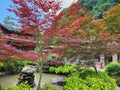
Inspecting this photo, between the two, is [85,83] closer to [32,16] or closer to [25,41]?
[25,41]

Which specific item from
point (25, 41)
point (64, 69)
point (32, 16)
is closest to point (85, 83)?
point (25, 41)

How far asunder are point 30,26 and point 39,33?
379 mm

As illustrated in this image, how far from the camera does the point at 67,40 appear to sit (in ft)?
23.5

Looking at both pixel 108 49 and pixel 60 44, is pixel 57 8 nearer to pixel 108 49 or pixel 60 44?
pixel 60 44

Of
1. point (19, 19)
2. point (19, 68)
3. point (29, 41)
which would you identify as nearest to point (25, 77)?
point (29, 41)

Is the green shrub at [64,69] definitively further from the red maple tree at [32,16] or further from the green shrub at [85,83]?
the red maple tree at [32,16]

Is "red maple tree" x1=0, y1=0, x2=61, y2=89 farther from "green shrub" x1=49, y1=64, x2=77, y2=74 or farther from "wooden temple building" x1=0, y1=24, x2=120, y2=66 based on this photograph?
"green shrub" x1=49, y1=64, x2=77, y2=74

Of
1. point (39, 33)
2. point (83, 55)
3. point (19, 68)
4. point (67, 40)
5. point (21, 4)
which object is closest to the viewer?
point (21, 4)

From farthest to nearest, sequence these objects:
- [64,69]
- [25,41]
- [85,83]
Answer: [64,69] → [85,83] → [25,41]

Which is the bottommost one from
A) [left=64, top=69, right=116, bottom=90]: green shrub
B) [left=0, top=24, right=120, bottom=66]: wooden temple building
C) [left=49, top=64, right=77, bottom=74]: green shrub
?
[left=49, top=64, right=77, bottom=74]: green shrub

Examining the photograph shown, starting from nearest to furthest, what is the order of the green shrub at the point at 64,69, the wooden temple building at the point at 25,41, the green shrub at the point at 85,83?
the green shrub at the point at 85,83 < the wooden temple building at the point at 25,41 < the green shrub at the point at 64,69

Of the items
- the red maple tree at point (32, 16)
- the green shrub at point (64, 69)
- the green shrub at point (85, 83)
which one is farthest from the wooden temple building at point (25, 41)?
the green shrub at point (64, 69)

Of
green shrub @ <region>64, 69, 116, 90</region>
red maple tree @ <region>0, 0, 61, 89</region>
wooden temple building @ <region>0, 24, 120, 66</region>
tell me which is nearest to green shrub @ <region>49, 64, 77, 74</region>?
wooden temple building @ <region>0, 24, 120, 66</region>

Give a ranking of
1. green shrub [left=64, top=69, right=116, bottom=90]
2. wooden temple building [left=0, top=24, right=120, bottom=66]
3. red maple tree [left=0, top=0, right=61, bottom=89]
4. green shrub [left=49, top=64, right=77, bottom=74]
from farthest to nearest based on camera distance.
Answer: green shrub [left=49, top=64, right=77, bottom=74] → wooden temple building [left=0, top=24, right=120, bottom=66] → green shrub [left=64, top=69, right=116, bottom=90] → red maple tree [left=0, top=0, right=61, bottom=89]
